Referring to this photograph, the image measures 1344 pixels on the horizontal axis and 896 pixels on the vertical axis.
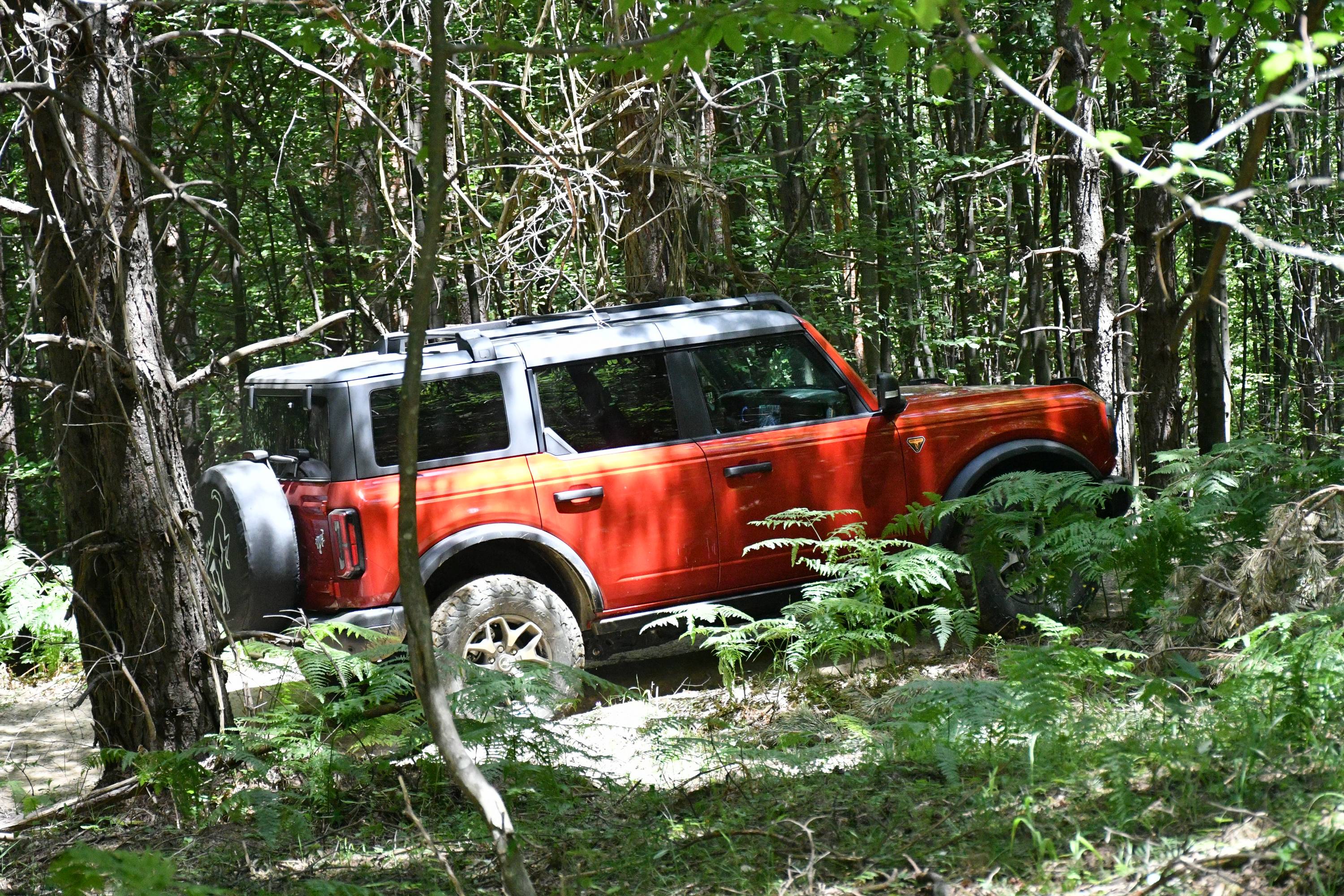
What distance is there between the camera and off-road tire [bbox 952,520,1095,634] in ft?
21.6

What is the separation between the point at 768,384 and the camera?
653cm

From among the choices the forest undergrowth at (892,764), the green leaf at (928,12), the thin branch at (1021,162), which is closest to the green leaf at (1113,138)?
the green leaf at (928,12)

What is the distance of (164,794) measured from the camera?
416cm

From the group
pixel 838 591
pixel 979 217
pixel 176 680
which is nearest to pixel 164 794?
pixel 176 680

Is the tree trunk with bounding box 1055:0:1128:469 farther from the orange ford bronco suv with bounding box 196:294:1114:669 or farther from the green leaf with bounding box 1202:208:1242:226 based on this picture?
the green leaf with bounding box 1202:208:1242:226

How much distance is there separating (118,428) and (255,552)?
52.0 inches

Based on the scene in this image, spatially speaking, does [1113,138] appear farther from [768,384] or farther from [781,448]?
[768,384]

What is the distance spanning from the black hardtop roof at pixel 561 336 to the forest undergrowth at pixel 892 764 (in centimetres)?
143

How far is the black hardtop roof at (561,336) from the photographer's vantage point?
19.1 ft

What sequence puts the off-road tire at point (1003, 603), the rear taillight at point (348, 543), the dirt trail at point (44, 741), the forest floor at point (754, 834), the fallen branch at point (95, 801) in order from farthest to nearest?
the off-road tire at point (1003, 603), the rear taillight at point (348, 543), the dirt trail at point (44, 741), the fallen branch at point (95, 801), the forest floor at point (754, 834)

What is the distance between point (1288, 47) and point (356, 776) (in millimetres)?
3571

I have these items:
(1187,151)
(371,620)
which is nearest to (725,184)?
(371,620)

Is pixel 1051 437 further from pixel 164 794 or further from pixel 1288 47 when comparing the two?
pixel 164 794

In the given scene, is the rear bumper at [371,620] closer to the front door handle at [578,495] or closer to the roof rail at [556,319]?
the front door handle at [578,495]
